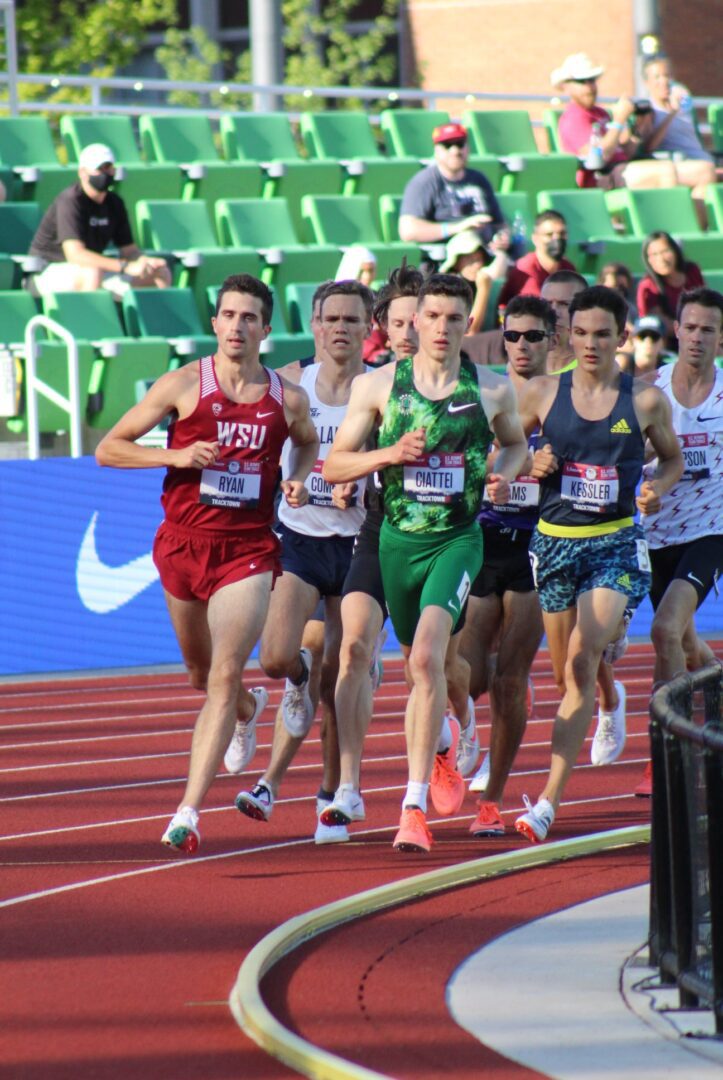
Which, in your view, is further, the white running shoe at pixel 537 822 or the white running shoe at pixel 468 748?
the white running shoe at pixel 468 748

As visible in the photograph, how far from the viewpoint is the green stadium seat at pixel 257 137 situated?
19.5m

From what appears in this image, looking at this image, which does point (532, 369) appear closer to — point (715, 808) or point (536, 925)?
point (536, 925)

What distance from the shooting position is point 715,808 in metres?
5.05

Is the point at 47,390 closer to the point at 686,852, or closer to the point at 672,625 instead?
the point at 672,625

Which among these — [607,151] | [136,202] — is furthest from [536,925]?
[607,151]

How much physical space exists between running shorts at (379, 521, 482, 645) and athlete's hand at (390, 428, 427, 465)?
1.44 ft

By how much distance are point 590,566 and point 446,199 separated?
926cm

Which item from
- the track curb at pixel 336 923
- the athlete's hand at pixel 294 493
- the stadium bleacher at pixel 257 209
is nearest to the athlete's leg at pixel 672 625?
the track curb at pixel 336 923

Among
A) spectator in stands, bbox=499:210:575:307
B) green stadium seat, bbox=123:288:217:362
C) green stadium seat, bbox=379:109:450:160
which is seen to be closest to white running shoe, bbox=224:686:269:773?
spectator in stands, bbox=499:210:575:307

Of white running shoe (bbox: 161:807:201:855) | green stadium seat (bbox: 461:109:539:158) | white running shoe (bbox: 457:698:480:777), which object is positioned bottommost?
white running shoe (bbox: 457:698:480:777)

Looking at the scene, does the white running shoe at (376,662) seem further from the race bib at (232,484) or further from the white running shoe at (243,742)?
the race bib at (232,484)

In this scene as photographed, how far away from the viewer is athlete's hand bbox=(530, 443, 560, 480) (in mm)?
8133

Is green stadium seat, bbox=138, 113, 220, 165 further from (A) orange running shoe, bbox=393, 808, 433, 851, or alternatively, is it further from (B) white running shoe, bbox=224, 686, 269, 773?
(A) orange running shoe, bbox=393, 808, 433, 851

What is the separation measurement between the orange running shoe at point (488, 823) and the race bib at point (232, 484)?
1.60 metres
